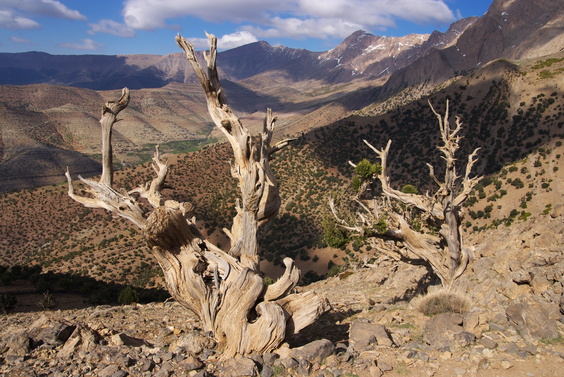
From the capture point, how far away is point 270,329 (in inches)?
243

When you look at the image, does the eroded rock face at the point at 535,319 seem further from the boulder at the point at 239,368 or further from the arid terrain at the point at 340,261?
the boulder at the point at 239,368

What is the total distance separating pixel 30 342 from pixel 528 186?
3428cm

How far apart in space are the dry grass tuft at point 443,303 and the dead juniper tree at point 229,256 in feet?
9.51

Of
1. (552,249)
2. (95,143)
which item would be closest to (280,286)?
(552,249)

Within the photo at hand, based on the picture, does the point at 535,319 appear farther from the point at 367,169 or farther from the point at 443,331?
the point at 367,169

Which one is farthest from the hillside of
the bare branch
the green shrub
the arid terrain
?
the bare branch

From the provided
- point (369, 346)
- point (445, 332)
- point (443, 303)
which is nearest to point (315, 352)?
point (369, 346)

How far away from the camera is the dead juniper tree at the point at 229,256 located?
20.9ft

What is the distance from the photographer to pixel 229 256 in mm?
7336

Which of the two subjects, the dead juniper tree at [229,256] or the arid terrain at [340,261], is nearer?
the arid terrain at [340,261]

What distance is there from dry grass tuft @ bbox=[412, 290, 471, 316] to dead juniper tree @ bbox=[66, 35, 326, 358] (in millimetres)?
2899

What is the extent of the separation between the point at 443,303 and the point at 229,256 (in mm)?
4574

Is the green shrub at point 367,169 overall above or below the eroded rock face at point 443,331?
above

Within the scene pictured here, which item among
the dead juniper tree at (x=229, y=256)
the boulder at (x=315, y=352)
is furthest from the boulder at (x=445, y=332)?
the dead juniper tree at (x=229, y=256)
